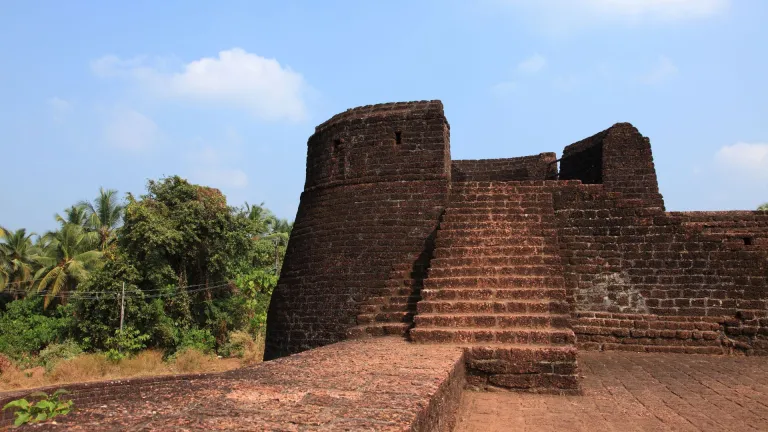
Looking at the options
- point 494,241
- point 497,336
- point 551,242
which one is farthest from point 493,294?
point 551,242

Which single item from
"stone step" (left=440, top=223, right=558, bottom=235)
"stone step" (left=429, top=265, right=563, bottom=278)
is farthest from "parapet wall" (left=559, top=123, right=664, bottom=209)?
"stone step" (left=429, top=265, right=563, bottom=278)

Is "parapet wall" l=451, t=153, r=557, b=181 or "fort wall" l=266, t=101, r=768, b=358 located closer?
"fort wall" l=266, t=101, r=768, b=358

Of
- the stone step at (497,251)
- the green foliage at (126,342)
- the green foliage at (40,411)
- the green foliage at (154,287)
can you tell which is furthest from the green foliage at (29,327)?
the green foliage at (40,411)

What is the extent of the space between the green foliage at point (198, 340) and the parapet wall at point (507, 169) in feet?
→ 37.3

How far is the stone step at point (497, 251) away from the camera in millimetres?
7398

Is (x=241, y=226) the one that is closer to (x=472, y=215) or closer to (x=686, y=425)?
(x=472, y=215)

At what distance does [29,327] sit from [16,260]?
15.1 feet

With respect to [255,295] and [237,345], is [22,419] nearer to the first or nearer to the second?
[237,345]

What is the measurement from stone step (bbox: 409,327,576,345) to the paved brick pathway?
0.53m

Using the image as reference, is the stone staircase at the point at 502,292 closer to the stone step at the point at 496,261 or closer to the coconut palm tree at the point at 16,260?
the stone step at the point at 496,261

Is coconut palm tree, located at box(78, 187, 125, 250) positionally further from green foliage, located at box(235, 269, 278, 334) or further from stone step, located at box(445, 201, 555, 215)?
stone step, located at box(445, 201, 555, 215)

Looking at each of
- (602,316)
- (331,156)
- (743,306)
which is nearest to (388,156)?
(331,156)

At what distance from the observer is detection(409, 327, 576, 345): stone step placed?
5.55m

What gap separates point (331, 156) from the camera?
10438 mm
